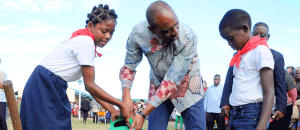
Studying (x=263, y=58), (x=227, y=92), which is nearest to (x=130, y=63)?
(x=227, y=92)

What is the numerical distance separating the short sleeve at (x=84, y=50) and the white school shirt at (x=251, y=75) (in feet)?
4.24

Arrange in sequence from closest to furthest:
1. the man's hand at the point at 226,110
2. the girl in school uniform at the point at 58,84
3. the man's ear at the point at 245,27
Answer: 1. the girl in school uniform at the point at 58,84
2. the man's ear at the point at 245,27
3. the man's hand at the point at 226,110

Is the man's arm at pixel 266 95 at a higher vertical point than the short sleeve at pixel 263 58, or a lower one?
lower

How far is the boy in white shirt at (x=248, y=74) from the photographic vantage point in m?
2.67

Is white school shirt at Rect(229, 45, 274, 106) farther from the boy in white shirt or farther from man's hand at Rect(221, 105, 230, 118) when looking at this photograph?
man's hand at Rect(221, 105, 230, 118)

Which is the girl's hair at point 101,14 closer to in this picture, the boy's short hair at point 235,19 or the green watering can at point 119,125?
the green watering can at point 119,125

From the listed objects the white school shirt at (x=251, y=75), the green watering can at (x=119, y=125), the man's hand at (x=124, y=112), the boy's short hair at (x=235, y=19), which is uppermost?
the boy's short hair at (x=235, y=19)

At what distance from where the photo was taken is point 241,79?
286cm

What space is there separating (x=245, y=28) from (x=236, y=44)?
0.16m

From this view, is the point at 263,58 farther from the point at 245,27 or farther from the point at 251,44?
the point at 245,27

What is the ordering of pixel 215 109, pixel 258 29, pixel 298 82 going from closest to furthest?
1. pixel 258 29
2. pixel 298 82
3. pixel 215 109

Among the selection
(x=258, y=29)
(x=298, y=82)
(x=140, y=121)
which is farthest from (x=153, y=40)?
(x=298, y=82)

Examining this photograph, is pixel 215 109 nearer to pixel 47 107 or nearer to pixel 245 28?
pixel 245 28

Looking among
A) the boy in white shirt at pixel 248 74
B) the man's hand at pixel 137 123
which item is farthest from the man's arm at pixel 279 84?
the man's hand at pixel 137 123
